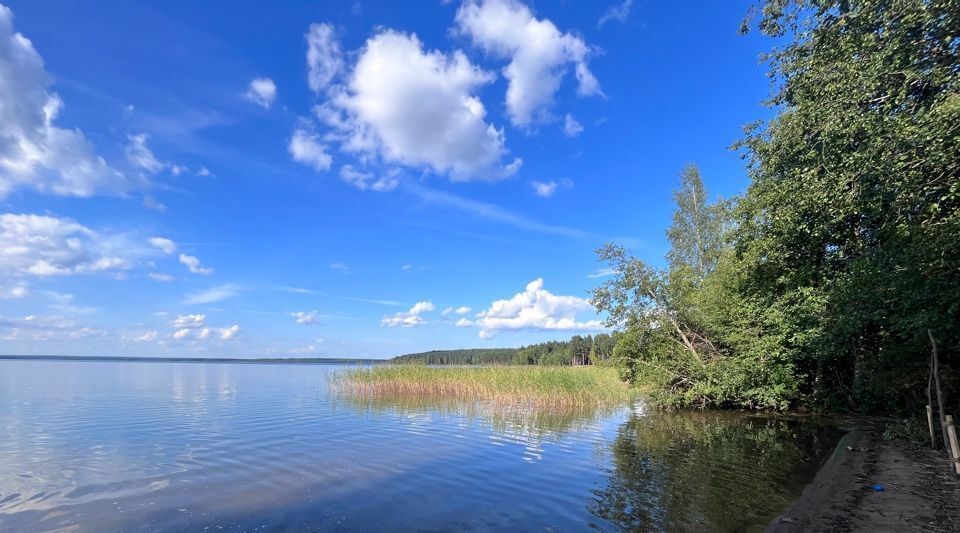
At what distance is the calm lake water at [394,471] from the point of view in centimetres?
738

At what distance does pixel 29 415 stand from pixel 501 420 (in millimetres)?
17128

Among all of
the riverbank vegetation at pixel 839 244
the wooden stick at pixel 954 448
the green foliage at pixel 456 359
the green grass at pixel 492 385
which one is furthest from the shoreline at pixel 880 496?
the green foliage at pixel 456 359

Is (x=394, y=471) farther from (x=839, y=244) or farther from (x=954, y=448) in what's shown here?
(x=839, y=244)

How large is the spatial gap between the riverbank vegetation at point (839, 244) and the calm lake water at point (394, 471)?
2917 mm

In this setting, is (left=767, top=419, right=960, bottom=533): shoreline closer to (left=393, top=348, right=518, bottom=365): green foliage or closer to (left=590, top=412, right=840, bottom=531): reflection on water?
(left=590, top=412, right=840, bottom=531): reflection on water

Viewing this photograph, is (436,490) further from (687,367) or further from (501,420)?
(687,367)

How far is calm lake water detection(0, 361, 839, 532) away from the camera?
7375 mm

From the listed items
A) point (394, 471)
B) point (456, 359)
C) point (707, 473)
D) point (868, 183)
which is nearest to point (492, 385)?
point (394, 471)

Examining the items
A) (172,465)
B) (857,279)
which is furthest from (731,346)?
(172,465)

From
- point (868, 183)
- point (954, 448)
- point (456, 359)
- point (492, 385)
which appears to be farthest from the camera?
point (456, 359)

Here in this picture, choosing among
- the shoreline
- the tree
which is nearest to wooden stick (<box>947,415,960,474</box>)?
the shoreline

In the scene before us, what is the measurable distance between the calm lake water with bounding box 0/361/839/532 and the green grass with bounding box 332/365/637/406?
4.21m

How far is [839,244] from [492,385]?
1559 centimetres

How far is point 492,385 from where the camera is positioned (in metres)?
24.6
